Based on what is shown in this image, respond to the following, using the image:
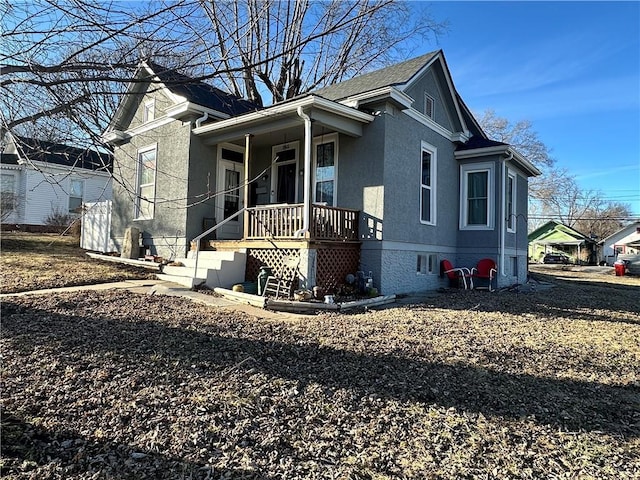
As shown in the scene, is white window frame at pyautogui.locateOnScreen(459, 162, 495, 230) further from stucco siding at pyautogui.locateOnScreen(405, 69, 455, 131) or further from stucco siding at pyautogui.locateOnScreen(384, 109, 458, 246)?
stucco siding at pyautogui.locateOnScreen(405, 69, 455, 131)

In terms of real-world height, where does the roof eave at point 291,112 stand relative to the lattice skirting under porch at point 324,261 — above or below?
above

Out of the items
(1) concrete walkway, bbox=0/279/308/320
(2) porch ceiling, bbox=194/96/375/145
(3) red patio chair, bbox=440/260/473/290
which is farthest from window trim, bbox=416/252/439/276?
(1) concrete walkway, bbox=0/279/308/320

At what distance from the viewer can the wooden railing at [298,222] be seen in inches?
351

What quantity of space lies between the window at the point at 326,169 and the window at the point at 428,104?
3098 mm

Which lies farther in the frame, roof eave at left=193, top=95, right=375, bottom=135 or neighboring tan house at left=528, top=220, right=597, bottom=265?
neighboring tan house at left=528, top=220, right=597, bottom=265

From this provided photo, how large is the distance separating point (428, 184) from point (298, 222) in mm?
4584

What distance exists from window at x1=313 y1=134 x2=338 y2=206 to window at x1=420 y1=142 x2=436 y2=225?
102 inches

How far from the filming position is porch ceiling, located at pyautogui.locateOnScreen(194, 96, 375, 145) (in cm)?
877

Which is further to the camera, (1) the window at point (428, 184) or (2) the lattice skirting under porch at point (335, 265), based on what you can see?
(1) the window at point (428, 184)

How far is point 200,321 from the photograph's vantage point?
5.93 metres

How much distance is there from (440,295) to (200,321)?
252 inches

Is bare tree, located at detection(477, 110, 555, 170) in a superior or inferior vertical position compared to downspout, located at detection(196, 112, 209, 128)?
superior

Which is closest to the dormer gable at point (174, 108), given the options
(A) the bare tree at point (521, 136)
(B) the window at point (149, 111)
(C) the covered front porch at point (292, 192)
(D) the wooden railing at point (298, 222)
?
(B) the window at point (149, 111)

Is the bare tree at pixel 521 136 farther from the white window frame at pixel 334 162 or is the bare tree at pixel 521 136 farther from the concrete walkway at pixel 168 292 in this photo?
the concrete walkway at pixel 168 292
